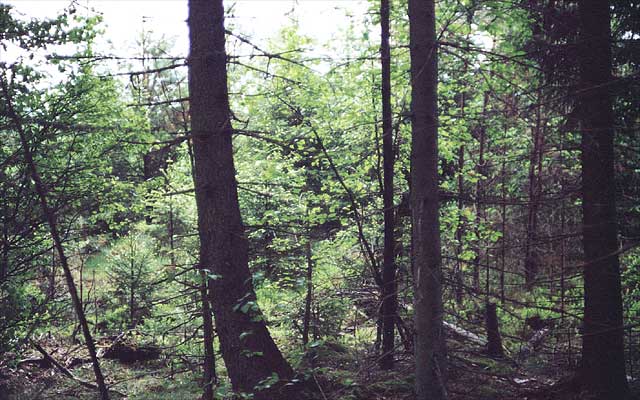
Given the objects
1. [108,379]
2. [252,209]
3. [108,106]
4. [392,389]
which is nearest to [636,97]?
[392,389]

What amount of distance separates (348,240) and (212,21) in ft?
17.5

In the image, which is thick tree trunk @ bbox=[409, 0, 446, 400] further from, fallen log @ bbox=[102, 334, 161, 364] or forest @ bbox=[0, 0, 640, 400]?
fallen log @ bbox=[102, 334, 161, 364]

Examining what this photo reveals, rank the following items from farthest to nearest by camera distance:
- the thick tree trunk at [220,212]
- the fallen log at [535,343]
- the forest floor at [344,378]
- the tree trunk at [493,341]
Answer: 1. the fallen log at [535,343]
2. the tree trunk at [493,341]
3. the forest floor at [344,378]
4. the thick tree trunk at [220,212]

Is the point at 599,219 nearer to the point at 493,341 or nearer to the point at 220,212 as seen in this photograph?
the point at 493,341

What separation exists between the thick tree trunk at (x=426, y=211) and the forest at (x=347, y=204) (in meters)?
0.02

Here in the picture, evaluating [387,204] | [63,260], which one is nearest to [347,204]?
[387,204]

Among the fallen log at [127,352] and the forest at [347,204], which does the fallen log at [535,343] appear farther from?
the fallen log at [127,352]

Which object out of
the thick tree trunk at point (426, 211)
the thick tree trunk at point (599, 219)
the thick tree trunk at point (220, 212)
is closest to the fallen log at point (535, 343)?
the thick tree trunk at point (599, 219)

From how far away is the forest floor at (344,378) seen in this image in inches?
230

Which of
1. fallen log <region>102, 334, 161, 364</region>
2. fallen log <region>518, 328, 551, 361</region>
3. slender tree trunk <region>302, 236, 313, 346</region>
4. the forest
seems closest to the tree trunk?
the forest

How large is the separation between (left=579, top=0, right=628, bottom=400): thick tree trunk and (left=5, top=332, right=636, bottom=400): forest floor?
1.52 ft

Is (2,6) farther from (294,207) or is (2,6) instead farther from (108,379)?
(108,379)

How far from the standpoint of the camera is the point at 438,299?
13.3ft

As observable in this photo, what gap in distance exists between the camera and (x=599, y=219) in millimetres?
6082
